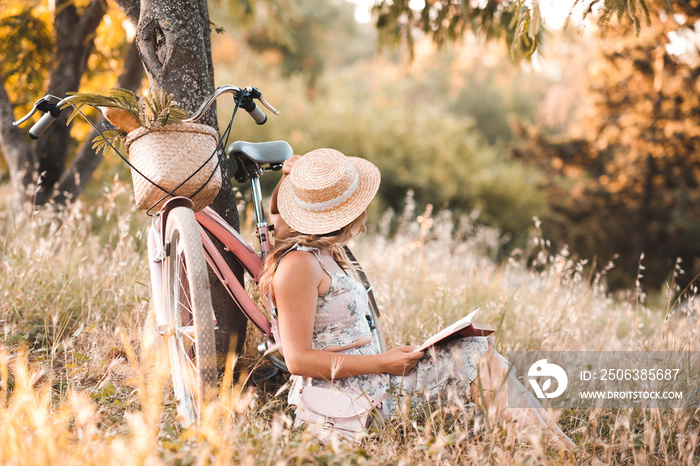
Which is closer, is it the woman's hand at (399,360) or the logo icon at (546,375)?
the woman's hand at (399,360)

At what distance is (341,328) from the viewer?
7.38 ft

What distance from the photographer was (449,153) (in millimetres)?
12070

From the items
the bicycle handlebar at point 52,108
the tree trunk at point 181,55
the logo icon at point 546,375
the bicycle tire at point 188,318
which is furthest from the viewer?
the logo icon at point 546,375

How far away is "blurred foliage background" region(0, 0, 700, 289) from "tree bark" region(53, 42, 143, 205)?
2.13 feet

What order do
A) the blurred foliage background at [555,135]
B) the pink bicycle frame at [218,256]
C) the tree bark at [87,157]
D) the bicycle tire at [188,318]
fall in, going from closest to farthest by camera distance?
the bicycle tire at [188,318] → the pink bicycle frame at [218,256] → the tree bark at [87,157] → the blurred foliage background at [555,135]

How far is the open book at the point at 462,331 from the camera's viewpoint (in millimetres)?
2052

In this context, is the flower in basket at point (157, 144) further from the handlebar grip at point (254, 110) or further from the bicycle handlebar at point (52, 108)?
the handlebar grip at point (254, 110)

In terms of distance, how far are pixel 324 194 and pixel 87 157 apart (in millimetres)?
3197

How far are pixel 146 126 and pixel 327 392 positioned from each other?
Result: 1255 millimetres

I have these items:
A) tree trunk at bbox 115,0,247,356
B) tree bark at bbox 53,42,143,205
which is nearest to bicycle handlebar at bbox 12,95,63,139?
tree trunk at bbox 115,0,247,356

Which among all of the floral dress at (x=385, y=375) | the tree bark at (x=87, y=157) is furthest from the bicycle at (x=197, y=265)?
the tree bark at (x=87, y=157)

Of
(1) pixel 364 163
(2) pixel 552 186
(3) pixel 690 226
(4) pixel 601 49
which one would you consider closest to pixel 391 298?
(1) pixel 364 163

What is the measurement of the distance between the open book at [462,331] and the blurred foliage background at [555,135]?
222 cm

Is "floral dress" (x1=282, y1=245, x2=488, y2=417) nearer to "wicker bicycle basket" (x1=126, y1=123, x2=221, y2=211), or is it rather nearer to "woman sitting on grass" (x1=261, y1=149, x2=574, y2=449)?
"woman sitting on grass" (x1=261, y1=149, x2=574, y2=449)
